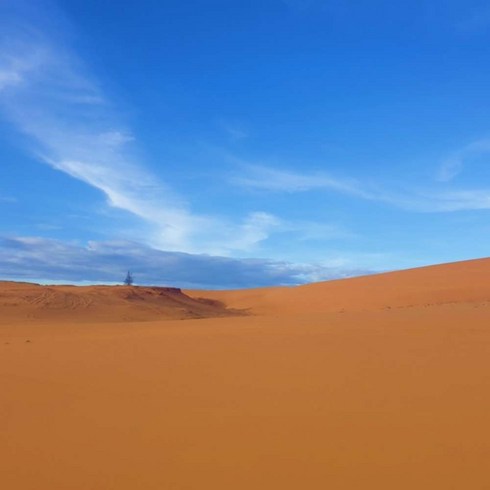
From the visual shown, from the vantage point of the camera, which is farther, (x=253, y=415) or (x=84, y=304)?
(x=84, y=304)

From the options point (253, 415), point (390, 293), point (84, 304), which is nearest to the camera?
point (253, 415)

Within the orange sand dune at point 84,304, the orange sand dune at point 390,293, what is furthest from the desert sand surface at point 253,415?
the orange sand dune at point 390,293

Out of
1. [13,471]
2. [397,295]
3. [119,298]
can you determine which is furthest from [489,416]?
[397,295]

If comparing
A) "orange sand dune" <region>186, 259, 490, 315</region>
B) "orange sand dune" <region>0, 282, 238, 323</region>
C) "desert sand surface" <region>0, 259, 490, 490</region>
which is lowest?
"desert sand surface" <region>0, 259, 490, 490</region>

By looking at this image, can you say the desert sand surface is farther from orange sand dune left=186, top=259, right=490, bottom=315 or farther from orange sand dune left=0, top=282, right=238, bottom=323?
orange sand dune left=186, top=259, right=490, bottom=315

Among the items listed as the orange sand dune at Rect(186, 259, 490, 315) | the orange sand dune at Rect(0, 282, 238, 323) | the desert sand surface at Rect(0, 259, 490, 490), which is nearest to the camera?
the desert sand surface at Rect(0, 259, 490, 490)

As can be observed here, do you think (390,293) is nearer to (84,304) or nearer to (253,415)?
(84,304)

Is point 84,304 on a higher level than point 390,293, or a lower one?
lower

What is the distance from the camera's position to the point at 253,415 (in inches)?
160

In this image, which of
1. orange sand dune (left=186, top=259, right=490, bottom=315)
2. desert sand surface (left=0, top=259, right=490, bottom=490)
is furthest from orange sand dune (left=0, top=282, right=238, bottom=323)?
desert sand surface (left=0, top=259, right=490, bottom=490)

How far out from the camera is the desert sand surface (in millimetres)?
3045

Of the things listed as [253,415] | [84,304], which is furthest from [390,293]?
[253,415]

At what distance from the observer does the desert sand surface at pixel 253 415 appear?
3045 millimetres

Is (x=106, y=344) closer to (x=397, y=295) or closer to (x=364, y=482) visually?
(x=364, y=482)
